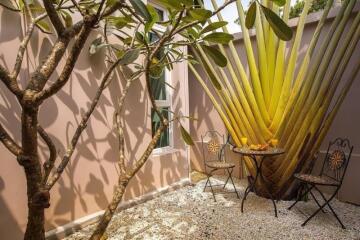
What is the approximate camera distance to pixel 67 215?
101 inches

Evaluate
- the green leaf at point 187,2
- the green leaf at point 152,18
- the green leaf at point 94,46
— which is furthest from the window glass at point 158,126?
the green leaf at point 187,2

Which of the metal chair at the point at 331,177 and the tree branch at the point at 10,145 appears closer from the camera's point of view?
the tree branch at the point at 10,145

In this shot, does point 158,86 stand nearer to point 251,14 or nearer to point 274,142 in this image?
point 274,142

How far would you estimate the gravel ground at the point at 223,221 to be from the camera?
2438 millimetres

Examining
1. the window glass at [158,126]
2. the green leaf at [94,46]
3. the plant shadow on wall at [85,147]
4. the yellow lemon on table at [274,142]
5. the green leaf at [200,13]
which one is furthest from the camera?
the window glass at [158,126]

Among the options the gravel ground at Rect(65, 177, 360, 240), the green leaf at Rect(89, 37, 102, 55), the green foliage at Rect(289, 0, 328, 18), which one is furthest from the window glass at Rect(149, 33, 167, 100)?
the green foliage at Rect(289, 0, 328, 18)

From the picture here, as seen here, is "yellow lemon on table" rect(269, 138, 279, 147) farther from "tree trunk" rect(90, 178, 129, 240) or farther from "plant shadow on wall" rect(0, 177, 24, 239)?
"plant shadow on wall" rect(0, 177, 24, 239)

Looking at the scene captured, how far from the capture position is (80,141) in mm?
2707

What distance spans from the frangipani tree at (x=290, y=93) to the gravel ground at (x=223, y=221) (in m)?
0.51

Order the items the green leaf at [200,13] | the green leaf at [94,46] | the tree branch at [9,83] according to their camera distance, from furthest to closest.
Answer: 1. the green leaf at [94,46]
2. the green leaf at [200,13]
3. the tree branch at [9,83]

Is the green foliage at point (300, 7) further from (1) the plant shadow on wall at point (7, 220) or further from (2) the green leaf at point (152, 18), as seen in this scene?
(1) the plant shadow on wall at point (7, 220)

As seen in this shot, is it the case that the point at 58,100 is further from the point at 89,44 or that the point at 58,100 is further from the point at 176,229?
the point at 176,229

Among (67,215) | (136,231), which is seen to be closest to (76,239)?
(67,215)

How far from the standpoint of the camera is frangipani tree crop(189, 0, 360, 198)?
9.37 ft
